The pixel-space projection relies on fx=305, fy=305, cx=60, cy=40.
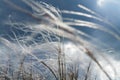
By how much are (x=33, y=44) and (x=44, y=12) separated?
88 centimetres

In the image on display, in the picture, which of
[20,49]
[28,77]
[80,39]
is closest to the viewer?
[80,39]

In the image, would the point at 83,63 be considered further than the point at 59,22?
Yes

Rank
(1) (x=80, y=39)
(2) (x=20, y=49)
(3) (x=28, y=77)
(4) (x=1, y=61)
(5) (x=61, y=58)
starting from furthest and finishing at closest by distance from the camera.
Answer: (4) (x=1, y=61)
(2) (x=20, y=49)
(3) (x=28, y=77)
(5) (x=61, y=58)
(1) (x=80, y=39)

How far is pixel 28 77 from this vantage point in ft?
8.07

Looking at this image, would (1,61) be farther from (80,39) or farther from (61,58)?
(80,39)

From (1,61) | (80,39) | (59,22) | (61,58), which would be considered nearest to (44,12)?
(59,22)

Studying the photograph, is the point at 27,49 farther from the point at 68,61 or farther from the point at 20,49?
the point at 68,61

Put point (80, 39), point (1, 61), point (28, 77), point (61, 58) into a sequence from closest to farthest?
1. point (80, 39)
2. point (61, 58)
3. point (28, 77)
4. point (1, 61)

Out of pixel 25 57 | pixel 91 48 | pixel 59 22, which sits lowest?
pixel 91 48

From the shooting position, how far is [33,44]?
2576 mm

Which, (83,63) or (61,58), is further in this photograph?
(83,63)

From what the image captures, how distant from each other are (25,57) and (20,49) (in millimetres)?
88

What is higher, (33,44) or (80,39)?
(33,44)

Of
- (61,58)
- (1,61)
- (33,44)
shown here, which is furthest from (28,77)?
(1,61)
